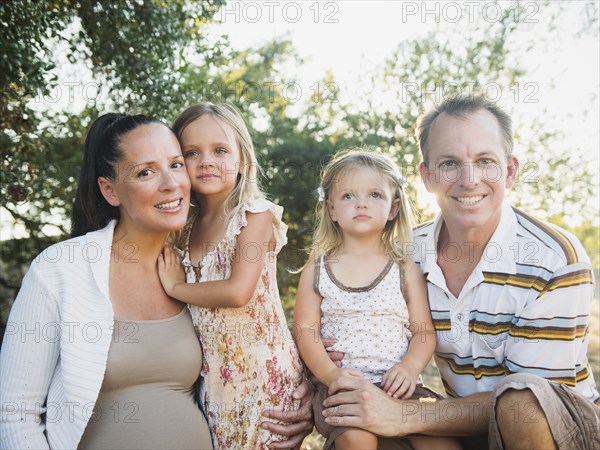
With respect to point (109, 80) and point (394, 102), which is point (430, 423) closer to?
point (109, 80)

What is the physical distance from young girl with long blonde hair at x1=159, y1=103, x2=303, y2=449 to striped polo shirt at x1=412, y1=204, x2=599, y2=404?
775mm

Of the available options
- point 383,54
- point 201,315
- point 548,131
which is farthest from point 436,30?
point 201,315

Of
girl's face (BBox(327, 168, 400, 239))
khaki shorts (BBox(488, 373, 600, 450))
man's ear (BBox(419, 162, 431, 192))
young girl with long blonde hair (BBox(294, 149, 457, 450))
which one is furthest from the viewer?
man's ear (BBox(419, 162, 431, 192))

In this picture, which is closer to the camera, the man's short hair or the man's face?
the man's face

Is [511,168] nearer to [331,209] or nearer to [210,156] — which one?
[331,209]

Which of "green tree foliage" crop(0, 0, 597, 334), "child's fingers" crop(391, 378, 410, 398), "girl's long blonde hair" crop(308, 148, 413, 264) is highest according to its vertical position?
"green tree foliage" crop(0, 0, 597, 334)

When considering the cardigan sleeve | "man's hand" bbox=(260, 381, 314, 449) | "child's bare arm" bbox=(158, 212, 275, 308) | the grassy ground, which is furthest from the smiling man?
the grassy ground

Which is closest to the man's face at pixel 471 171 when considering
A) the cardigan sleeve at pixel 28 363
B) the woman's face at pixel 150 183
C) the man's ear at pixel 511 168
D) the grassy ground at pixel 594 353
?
the man's ear at pixel 511 168

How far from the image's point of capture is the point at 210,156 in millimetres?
2926

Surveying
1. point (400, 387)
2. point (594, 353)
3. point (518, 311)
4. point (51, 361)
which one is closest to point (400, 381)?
point (400, 387)

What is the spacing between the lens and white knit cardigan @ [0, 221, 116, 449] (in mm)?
2355

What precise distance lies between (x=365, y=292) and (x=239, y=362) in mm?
690

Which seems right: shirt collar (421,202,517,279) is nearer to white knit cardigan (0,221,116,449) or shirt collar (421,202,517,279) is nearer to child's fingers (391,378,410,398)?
child's fingers (391,378,410,398)

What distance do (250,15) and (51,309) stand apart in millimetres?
3414
